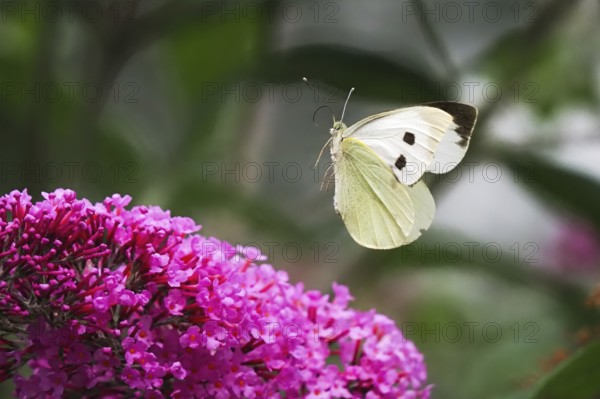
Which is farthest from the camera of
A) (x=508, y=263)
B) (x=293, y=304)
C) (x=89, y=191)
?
(x=508, y=263)

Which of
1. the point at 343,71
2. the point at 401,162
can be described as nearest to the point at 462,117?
the point at 401,162

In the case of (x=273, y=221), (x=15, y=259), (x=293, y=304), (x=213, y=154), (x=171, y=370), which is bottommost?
(x=171, y=370)

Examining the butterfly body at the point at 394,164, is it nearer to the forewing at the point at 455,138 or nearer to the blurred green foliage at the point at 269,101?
the forewing at the point at 455,138

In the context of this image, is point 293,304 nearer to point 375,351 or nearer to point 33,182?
point 375,351

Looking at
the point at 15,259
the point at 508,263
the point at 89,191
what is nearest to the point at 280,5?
the point at 89,191

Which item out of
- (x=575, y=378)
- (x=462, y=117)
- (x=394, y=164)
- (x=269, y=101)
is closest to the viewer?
(x=575, y=378)

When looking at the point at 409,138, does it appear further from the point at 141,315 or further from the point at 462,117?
the point at 141,315

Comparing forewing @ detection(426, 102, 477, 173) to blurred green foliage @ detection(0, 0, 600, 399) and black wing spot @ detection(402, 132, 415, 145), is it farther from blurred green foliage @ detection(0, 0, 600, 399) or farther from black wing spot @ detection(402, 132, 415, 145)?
blurred green foliage @ detection(0, 0, 600, 399)

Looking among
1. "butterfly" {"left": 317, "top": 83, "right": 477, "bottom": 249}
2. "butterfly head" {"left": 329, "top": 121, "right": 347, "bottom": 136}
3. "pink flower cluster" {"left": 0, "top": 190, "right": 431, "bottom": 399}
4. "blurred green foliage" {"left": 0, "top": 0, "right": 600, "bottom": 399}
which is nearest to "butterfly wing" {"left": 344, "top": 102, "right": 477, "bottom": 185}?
"butterfly" {"left": 317, "top": 83, "right": 477, "bottom": 249}
